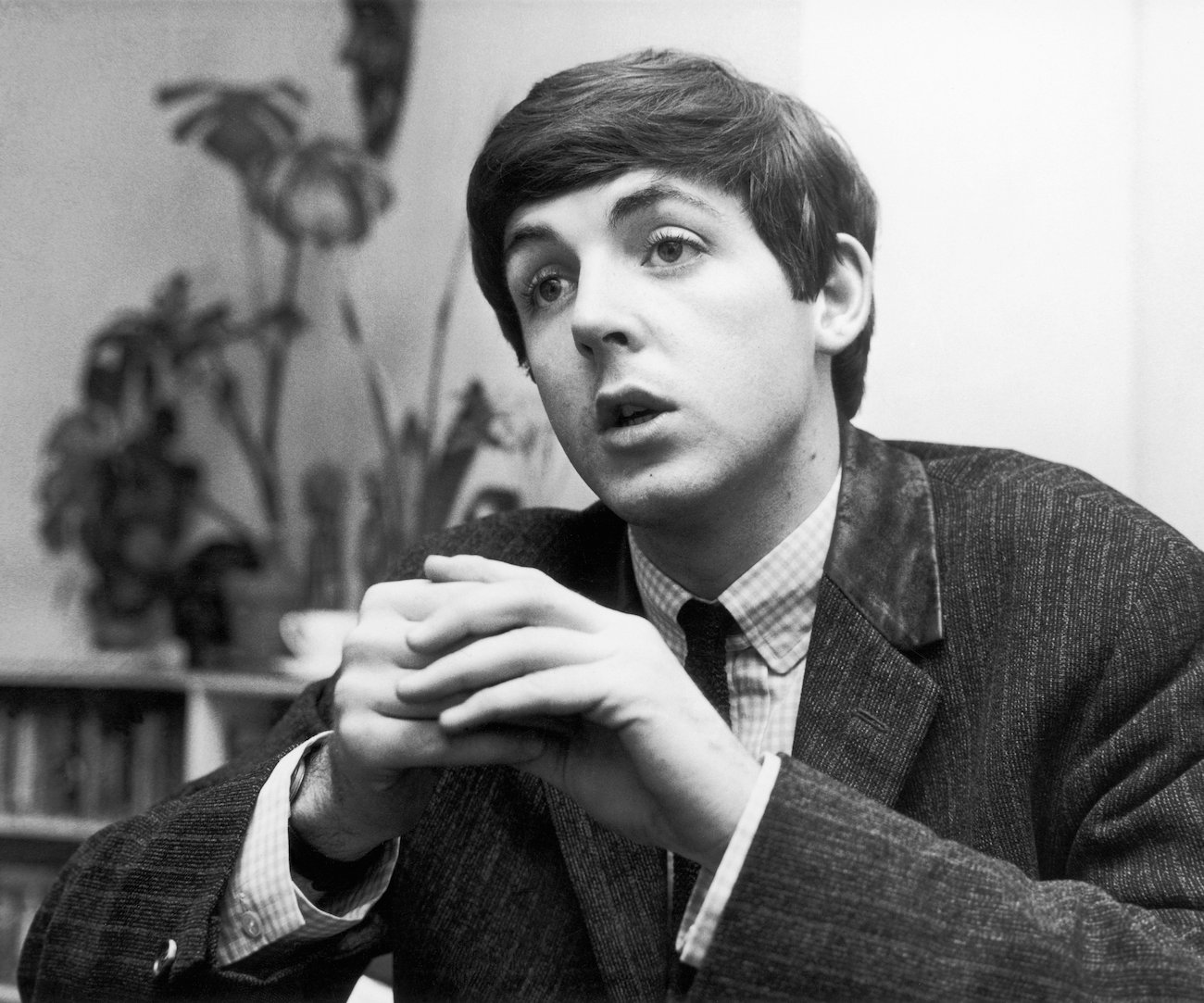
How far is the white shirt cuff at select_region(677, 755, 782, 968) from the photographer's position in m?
0.71

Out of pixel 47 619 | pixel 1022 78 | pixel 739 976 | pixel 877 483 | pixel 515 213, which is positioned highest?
pixel 1022 78

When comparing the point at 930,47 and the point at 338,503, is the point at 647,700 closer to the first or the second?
the point at 930,47

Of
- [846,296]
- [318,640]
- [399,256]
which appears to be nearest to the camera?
[846,296]

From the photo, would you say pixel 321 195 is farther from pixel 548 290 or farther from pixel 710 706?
pixel 710 706

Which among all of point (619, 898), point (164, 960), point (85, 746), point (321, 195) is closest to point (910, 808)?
point (619, 898)

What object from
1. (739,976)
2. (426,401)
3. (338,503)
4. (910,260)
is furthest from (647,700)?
(338,503)

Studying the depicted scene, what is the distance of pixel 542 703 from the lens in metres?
0.71

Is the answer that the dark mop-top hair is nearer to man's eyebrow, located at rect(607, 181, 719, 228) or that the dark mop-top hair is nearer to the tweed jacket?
man's eyebrow, located at rect(607, 181, 719, 228)

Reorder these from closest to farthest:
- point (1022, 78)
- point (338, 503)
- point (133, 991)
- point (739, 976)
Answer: point (739, 976) → point (133, 991) → point (1022, 78) → point (338, 503)

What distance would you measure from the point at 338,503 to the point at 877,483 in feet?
Result: 6.12

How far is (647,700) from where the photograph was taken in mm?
704

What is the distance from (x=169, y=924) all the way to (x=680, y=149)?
0.77 metres

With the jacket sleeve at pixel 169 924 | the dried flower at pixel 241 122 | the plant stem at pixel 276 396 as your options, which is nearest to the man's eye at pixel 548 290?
the jacket sleeve at pixel 169 924

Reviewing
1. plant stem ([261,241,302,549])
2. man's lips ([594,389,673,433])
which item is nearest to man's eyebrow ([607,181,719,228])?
man's lips ([594,389,673,433])
